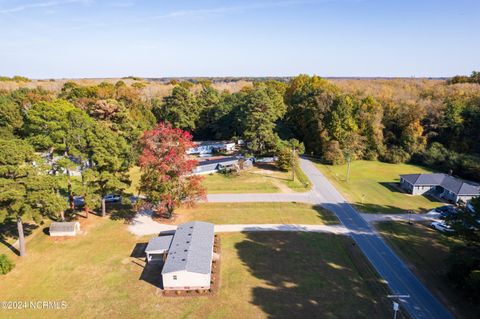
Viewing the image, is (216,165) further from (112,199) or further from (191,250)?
(191,250)

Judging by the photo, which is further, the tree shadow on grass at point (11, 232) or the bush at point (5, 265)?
the tree shadow on grass at point (11, 232)

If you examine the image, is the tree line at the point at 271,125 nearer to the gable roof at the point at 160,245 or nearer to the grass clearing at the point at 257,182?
the grass clearing at the point at 257,182

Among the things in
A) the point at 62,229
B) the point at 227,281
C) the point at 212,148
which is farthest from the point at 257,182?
the point at 62,229

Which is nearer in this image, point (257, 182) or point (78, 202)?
point (78, 202)

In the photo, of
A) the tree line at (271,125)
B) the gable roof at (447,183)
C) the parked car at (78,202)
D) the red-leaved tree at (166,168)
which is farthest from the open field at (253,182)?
the gable roof at (447,183)

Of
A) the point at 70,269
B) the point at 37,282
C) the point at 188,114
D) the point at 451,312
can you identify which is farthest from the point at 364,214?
the point at 188,114

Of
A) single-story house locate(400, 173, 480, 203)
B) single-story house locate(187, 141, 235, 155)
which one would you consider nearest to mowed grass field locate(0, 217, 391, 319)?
single-story house locate(400, 173, 480, 203)

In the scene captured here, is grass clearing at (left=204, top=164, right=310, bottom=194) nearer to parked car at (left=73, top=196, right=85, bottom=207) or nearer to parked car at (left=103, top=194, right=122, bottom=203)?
parked car at (left=103, top=194, right=122, bottom=203)
